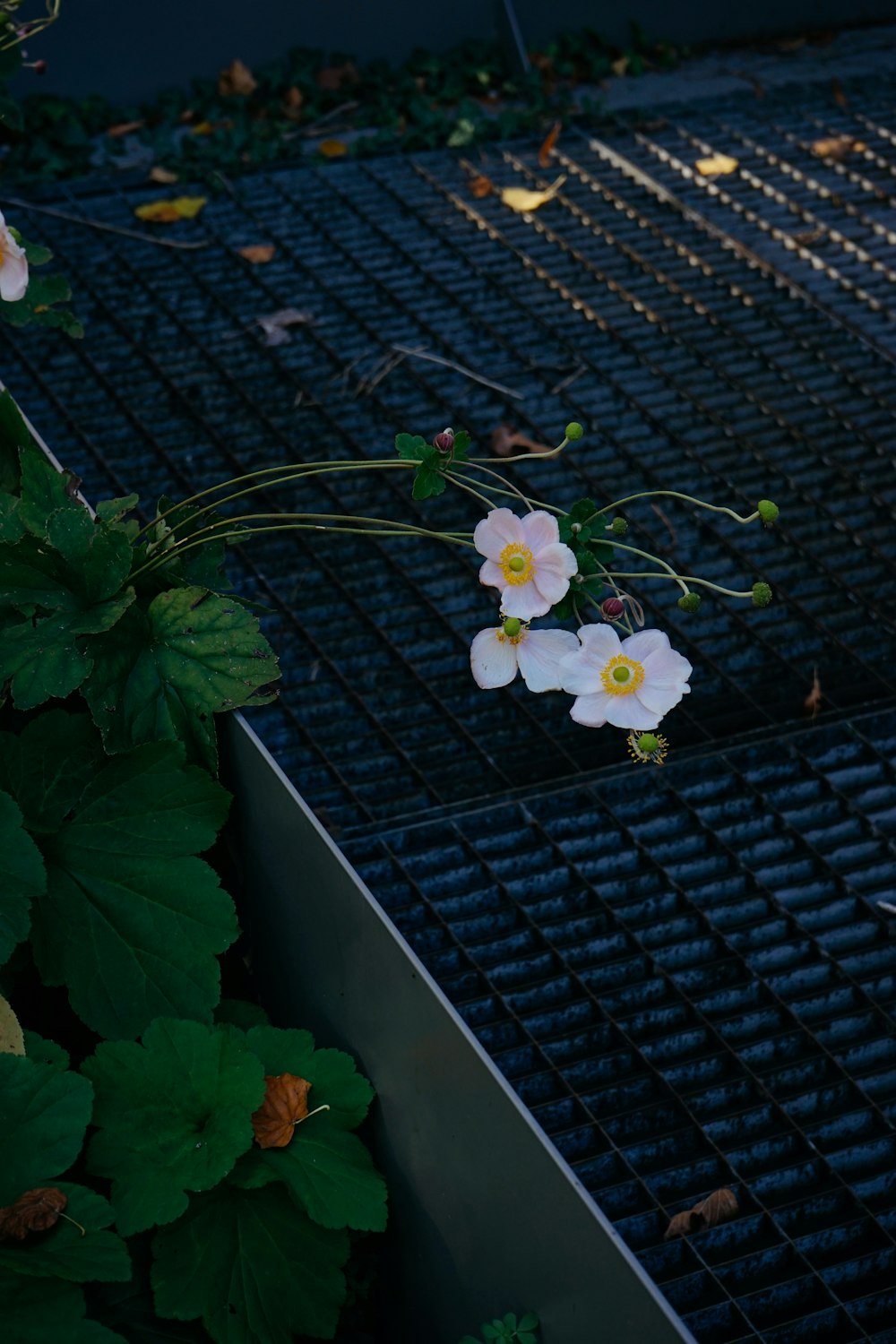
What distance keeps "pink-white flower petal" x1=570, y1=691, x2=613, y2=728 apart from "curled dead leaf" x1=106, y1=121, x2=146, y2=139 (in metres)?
3.24

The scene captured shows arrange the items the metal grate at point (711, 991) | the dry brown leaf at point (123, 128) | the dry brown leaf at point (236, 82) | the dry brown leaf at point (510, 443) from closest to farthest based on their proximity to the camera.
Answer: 1. the metal grate at point (711, 991)
2. the dry brown leaf at point (510, 443)
3. the dry brown leaf at point (123, 128)
4. the dry brown leaf at point (236, 82)

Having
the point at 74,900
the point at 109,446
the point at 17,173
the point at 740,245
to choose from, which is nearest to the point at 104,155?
the point at 17,173

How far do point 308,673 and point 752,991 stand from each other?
93 cm

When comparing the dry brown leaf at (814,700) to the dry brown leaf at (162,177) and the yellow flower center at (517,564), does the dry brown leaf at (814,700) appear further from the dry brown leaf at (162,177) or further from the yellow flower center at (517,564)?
the dry brown leaf at (162,177)

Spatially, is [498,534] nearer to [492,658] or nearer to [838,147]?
[492,658]

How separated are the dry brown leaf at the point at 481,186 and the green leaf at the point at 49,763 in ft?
8.25

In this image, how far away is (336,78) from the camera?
14.4 feet

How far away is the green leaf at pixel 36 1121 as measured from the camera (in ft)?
4.87

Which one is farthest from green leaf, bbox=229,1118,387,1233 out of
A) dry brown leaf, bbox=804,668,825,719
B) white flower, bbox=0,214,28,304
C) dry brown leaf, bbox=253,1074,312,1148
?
dry brown leaf, bbox=804,668,825,719

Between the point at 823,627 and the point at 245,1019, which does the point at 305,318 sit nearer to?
the point at 823,627

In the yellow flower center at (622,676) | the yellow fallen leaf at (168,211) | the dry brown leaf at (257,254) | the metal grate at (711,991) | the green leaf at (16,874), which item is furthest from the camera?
the yellow fallen leaf at (168,211)

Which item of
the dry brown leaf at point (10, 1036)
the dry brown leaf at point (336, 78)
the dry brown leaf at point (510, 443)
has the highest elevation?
the dry brown leaf at point (336, 78)

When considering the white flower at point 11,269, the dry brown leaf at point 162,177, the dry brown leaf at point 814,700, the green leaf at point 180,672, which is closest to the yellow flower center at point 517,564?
the green leaf at point 180,672

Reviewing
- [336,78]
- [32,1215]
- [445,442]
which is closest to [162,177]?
[336,78]
